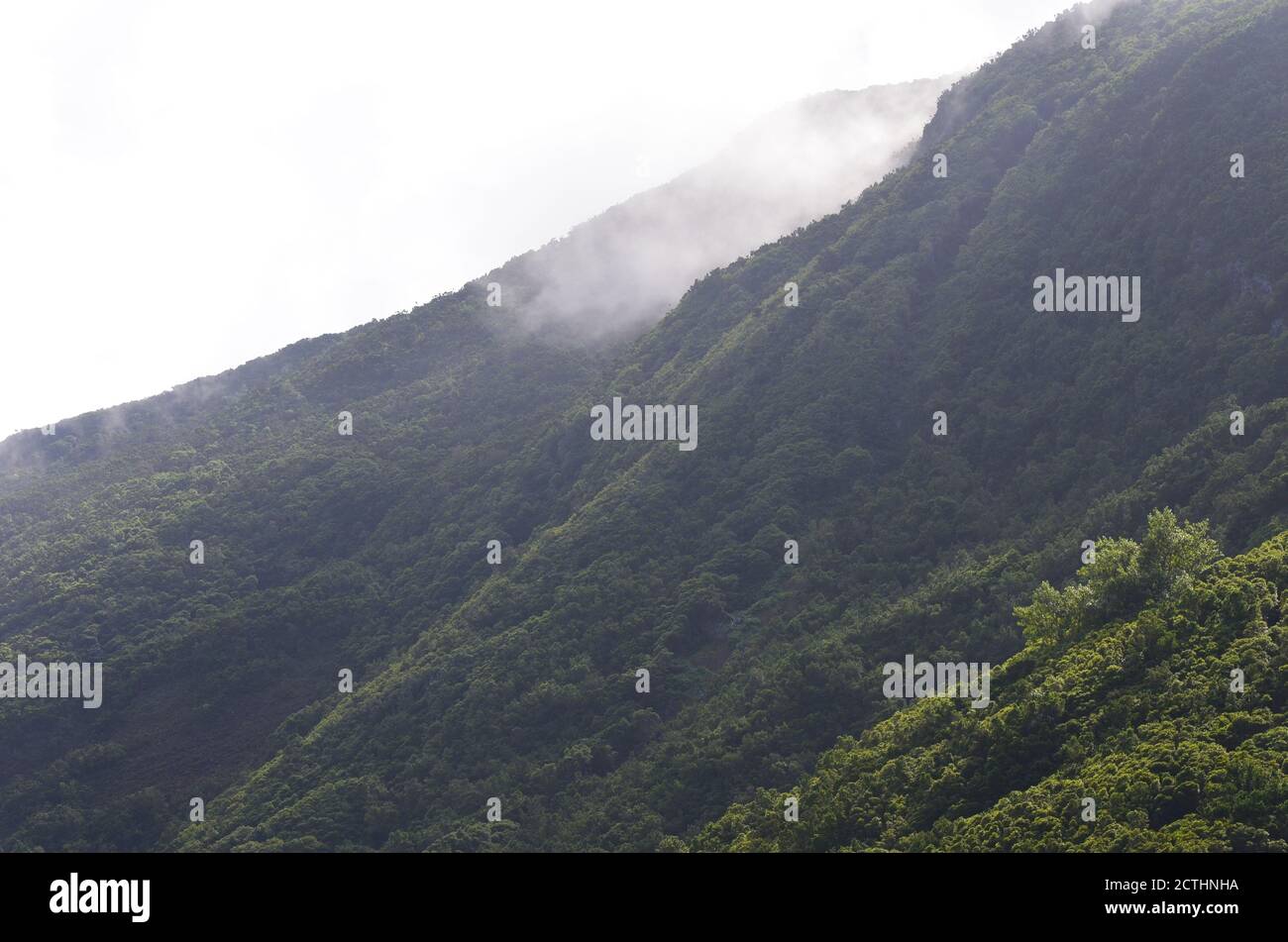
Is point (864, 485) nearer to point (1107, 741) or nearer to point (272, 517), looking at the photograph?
point (1107, 741)

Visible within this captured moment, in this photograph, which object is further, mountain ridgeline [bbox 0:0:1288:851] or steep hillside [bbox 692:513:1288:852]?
mountain ridgeline [bbox 0:0:1288:851]

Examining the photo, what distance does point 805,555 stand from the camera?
56469 mm

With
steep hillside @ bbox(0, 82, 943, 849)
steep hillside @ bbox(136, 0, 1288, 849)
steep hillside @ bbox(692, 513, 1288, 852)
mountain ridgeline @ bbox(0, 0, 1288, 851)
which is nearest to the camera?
steep hillside @ bbox(692, 513, 1288, 852)

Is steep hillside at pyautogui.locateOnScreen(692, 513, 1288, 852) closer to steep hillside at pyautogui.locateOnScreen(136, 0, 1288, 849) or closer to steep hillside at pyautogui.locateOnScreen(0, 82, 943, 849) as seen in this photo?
steep hillside at pyautogui.locateOnScreen(136, 0, 1288, 849)

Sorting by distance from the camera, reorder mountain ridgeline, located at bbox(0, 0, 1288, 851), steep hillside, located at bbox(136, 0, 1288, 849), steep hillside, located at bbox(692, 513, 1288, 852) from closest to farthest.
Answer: steep hillside, located at bbox(692, 513, 1288, 852) → mountain ridgeline, located at bbox(0, 0, 1288, 851) → steep hillside, located at bbox(136, 0, 1288, 849)

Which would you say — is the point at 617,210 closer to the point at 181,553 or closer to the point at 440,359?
the point at 440,359

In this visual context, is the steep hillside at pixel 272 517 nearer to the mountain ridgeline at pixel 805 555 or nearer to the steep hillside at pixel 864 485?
the mountain ridgeline at pixel 805 555

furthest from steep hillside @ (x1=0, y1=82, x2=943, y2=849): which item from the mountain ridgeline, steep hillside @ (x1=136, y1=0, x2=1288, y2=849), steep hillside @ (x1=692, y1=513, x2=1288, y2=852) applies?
steep hillside @ (x1=692, y1=513, x2=1288, y2=852)

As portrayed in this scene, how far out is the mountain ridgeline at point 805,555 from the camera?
33156mm

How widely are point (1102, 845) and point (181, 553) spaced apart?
63918mm

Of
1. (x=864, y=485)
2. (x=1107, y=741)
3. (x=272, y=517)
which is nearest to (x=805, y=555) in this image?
(x=864, y=485)

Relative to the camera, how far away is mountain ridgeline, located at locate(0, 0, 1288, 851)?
33.2 metres

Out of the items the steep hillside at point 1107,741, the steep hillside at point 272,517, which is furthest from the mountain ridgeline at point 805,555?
the steep hillside at point 272,517

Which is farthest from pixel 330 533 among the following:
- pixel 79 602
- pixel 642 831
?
pixel 642 831
